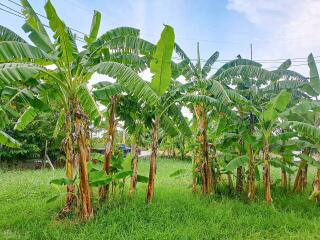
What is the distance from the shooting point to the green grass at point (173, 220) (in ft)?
20.2

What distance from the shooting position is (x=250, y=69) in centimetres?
Answer: 808

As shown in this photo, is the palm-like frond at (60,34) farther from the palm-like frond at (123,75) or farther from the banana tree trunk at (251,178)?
the banana tree trunk at (251,178)

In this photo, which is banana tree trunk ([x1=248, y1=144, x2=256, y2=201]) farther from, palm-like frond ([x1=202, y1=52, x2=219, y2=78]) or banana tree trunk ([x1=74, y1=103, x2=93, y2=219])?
banana tree trunk ([x1=74, y1=103, x2=93, y2=219])

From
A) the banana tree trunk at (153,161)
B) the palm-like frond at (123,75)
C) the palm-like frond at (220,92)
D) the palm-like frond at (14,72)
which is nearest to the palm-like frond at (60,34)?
the palm-like frond at (123,75)

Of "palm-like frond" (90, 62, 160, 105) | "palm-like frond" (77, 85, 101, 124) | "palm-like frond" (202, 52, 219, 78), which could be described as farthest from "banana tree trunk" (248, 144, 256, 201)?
"palm-like frond" (77, 85, 101, 124)

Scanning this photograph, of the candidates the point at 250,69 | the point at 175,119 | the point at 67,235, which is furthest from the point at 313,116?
the point at 67,235

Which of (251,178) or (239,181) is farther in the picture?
(239,181)

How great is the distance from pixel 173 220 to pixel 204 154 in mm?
2406

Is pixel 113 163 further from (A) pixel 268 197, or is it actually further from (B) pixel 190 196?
(A) pixel 268 197

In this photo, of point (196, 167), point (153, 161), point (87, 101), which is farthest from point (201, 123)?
point (87, 101)

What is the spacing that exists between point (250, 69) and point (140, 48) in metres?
2.87

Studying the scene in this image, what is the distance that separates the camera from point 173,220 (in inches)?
271

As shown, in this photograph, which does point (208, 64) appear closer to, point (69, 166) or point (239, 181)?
point (239, 181)

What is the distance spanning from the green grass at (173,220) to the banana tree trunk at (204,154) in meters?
0.38
